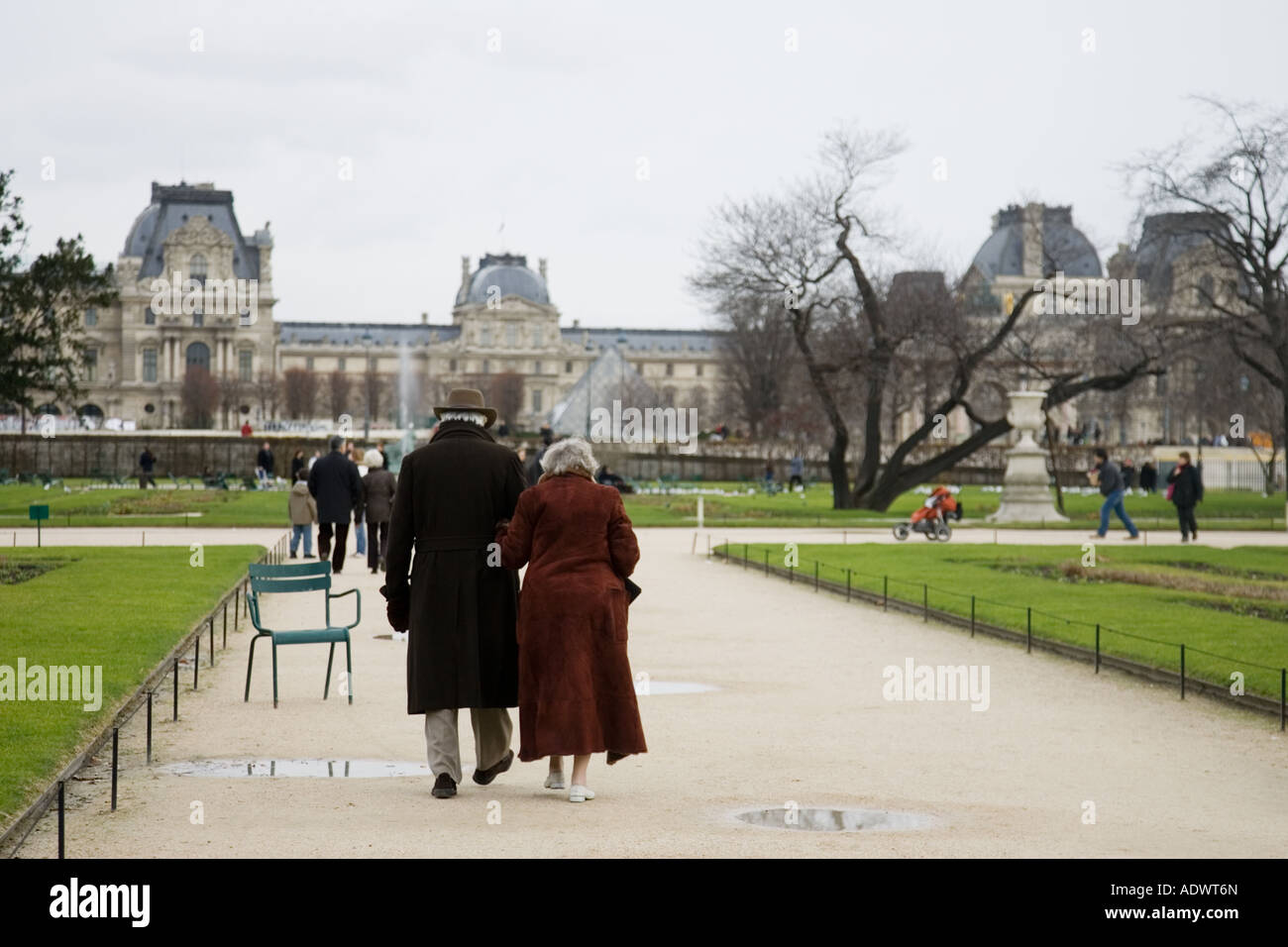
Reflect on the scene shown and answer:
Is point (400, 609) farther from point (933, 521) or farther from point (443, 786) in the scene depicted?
point (933, 521)

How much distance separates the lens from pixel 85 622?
12719mm

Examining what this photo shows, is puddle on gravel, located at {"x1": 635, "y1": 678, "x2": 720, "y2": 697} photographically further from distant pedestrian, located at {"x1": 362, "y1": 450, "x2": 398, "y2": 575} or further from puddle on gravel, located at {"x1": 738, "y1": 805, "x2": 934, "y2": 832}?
distant pedestrian, located at {"x1": 362, "y1": 450, "x2": 398, "y2": 575}

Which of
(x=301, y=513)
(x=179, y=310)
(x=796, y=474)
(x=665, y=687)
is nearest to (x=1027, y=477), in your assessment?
(x=301, y=513)

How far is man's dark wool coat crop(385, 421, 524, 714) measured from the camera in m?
7.06

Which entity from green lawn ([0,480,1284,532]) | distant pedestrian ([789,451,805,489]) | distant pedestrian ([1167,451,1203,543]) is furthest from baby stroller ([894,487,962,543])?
distant pedestrian ([789,451,805,489])

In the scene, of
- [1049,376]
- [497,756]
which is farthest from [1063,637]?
[1049,376]

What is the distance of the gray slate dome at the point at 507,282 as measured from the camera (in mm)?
125438

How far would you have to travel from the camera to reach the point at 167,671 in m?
10.6

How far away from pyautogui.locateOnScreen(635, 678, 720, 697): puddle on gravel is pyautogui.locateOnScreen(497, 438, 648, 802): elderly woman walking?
3135mm

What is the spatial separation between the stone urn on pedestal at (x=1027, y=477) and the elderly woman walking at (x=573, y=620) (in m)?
25.0

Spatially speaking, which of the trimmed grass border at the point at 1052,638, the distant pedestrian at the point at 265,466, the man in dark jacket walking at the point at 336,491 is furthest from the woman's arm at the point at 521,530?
the distant pedestrian at the point at 265,466

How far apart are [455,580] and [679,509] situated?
2656 cm
